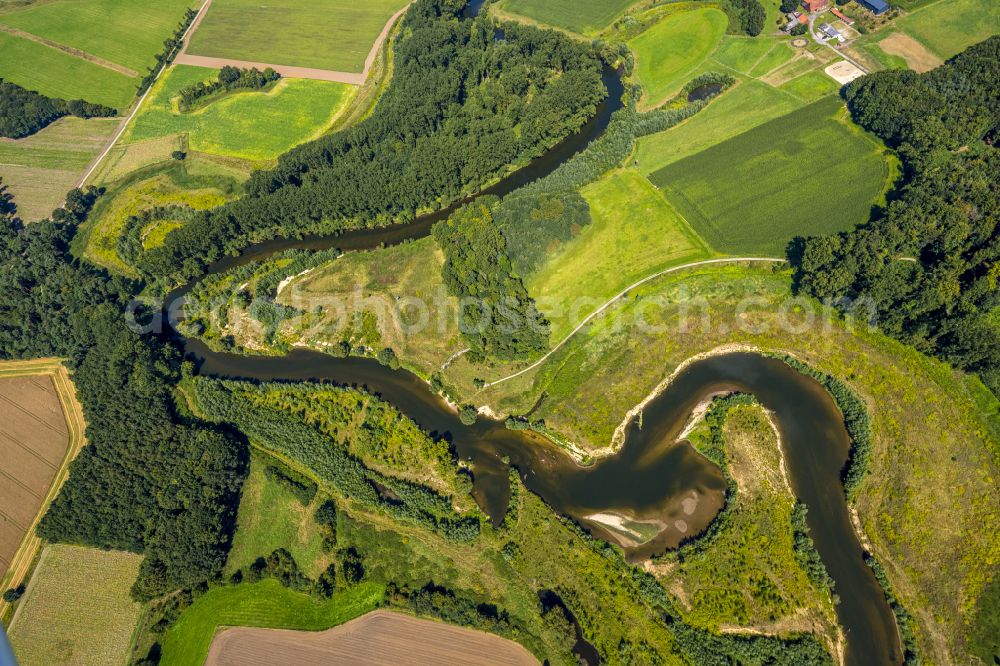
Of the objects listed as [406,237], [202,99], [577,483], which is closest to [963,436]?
[577,483]

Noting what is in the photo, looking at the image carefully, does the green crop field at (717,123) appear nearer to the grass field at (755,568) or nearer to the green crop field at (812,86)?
the green crop field at (812,86)

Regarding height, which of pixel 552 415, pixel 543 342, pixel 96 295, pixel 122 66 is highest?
pixel 122 66

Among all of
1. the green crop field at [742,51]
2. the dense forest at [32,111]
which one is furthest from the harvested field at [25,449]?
the green crop field at [742,51]

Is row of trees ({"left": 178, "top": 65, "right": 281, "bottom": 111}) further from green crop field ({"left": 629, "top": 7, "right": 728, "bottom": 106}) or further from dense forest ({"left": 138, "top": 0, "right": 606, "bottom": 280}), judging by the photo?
green crop field ({"left": 629, "top": 7, "right": 728, "bottom": 106})

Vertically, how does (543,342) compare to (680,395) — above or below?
above

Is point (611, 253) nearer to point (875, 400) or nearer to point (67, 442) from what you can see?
point (875, 400)

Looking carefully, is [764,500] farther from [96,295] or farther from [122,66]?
[122,66]

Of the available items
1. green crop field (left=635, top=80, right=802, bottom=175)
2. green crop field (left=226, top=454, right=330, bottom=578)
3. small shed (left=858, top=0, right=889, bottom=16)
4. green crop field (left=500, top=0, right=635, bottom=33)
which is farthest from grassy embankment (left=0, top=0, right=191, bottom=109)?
small shed (left=858, top=0, right=889, bottom=16)
